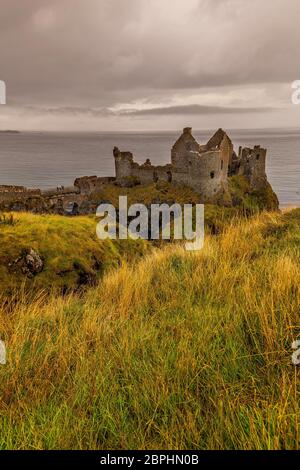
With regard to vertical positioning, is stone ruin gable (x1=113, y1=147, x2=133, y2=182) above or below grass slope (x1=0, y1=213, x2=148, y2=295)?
above

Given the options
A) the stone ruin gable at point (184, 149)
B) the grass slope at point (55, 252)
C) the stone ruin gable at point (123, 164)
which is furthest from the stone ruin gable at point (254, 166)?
the grass slope at point (55, 252)

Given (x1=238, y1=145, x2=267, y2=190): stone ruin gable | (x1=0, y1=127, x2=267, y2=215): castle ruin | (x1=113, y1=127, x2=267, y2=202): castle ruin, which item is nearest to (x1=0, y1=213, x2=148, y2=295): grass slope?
(x1=0, y1=127, x2=267, y2=215): castle ruin

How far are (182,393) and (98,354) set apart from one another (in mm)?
1224

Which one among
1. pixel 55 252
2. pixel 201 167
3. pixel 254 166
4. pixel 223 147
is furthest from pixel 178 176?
pixel 55 252

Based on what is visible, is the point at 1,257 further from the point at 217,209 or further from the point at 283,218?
the point at 217,209

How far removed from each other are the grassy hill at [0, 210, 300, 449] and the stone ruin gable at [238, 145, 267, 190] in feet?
153

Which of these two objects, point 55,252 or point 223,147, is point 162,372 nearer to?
point 55,252

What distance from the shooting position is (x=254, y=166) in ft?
164

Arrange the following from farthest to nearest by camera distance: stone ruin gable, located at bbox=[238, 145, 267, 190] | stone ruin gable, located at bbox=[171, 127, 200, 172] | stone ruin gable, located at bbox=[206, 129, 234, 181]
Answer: stone ruin gable, located at bbox=[238, 145, 267, 190] → stone ruin gable, located at bbox=[171, 127, 200, 172] → stone ruin gable, located at bbox=[206, 129, 234, 181]

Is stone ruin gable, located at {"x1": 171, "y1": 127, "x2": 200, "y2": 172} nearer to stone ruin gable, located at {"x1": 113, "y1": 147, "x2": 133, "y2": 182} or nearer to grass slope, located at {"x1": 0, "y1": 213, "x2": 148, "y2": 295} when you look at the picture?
stone ruin gable, located at {"x1": 113, "y1": 147, "x2": 133, "y2": 182}

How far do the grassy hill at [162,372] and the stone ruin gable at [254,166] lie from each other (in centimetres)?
4653

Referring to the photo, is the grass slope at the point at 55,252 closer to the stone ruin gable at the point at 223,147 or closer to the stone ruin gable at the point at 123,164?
the stone ruin gable at the point at 223,147

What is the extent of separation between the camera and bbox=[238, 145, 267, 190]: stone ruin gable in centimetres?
4956
